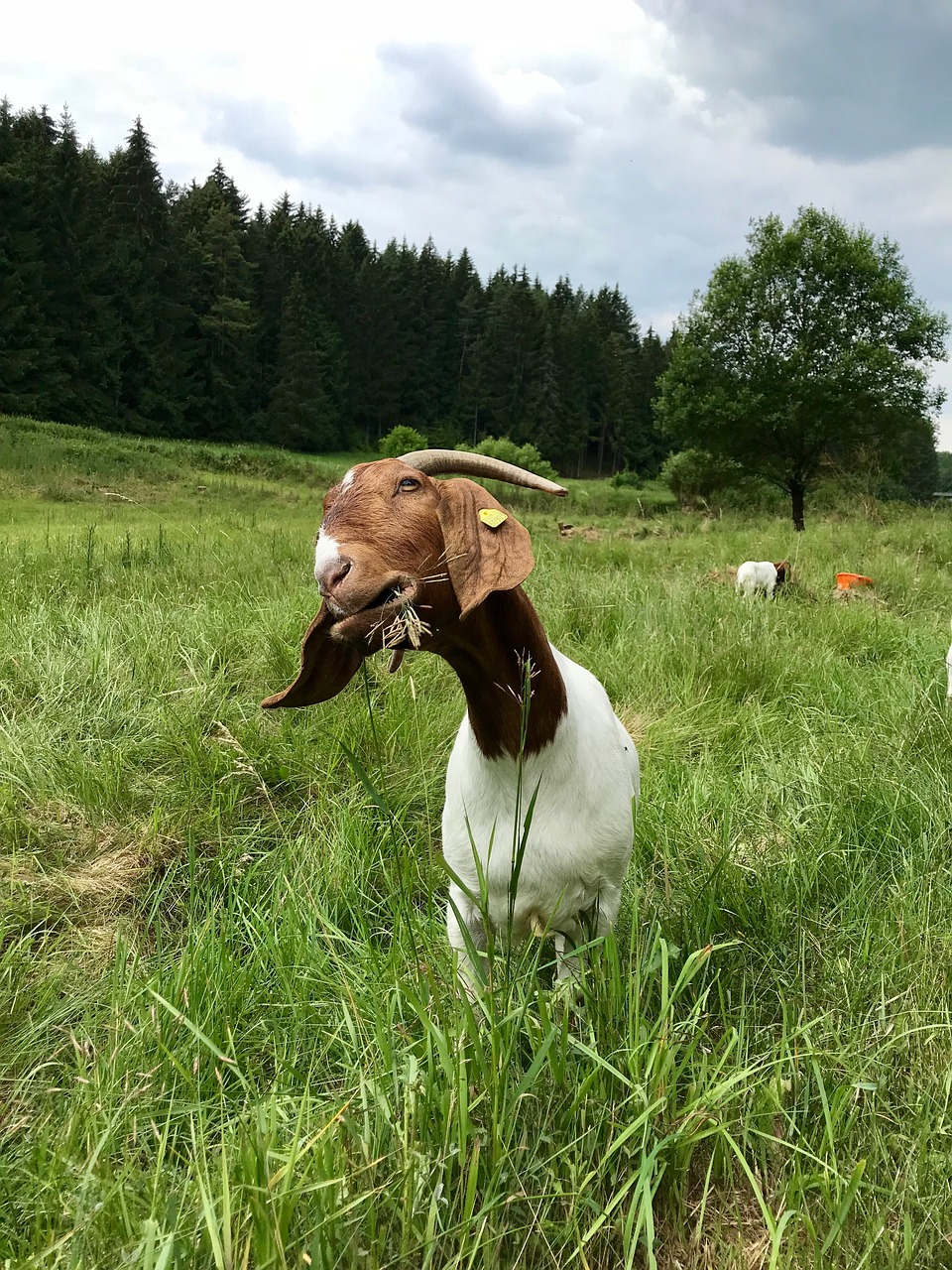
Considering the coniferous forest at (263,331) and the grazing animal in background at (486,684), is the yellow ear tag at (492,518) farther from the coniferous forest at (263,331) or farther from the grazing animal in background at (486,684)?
the coniferous forest at (263,331)

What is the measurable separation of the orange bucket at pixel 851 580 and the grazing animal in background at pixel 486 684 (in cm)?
545

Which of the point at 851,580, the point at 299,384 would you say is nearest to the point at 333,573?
the point at 851,580

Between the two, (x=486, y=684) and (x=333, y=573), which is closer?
(x=333, y=573)

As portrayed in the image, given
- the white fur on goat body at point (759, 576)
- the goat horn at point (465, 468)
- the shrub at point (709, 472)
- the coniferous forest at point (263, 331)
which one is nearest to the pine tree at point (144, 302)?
the coniferous forest at point (263, 331)

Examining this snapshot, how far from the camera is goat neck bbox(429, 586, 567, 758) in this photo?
1.46 metres

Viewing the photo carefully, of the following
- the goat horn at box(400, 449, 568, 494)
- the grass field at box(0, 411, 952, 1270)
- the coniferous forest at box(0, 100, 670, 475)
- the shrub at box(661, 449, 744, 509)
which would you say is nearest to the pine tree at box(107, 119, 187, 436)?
the coniferous forest at box(0, 100, 670, 475)

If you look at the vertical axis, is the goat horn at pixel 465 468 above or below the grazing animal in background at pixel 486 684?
above

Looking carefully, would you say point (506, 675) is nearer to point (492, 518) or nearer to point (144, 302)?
point (492, 518)

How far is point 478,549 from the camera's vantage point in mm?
1217

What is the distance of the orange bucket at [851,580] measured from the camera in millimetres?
6466

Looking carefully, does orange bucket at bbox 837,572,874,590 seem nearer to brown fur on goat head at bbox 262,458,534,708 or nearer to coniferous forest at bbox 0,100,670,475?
brown fur on goat head at bbox 262,458,534,708

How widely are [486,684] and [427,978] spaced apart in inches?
23.2

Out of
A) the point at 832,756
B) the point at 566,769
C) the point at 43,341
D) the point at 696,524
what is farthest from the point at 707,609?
the point at 43,341

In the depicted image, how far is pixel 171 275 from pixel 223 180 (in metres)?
17.5
